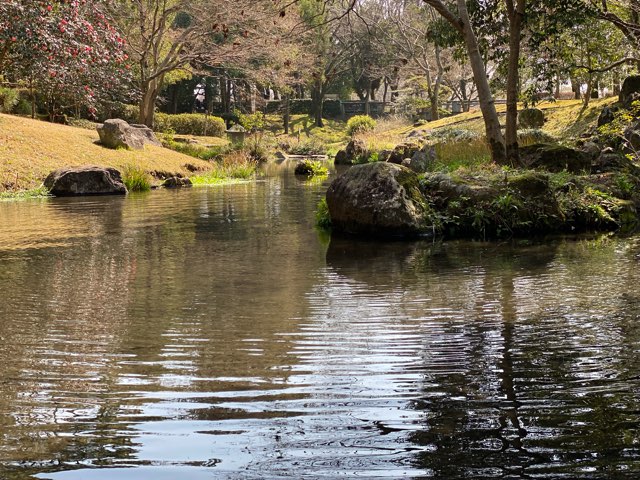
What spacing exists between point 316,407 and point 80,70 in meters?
18.8

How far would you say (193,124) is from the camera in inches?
1831

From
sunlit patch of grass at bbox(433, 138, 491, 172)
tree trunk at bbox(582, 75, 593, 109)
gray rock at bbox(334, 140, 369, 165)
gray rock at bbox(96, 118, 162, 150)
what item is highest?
tree trunk at bbox(582, 75, 593, 109)

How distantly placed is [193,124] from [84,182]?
25.5 meters

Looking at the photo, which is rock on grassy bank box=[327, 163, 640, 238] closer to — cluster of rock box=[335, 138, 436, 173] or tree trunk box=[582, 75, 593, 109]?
cluster of rock box=[335, 138, 436, 173]

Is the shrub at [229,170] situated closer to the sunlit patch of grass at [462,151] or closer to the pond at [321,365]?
the sunlit patch of grass at [462,151]

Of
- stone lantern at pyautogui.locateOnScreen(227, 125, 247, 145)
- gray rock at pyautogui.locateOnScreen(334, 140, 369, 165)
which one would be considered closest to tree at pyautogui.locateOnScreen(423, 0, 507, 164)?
gray rock at pyautogui.locateOnScreen(334, 140, 369, 165)

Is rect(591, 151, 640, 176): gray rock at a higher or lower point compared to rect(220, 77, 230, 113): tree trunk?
lower

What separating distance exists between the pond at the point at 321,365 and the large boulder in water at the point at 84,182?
37.2ft

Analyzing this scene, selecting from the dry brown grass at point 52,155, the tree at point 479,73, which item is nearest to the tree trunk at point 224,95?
the dry brown grass at point 52,155

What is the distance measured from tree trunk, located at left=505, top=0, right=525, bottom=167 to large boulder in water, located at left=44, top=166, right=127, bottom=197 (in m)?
11.1

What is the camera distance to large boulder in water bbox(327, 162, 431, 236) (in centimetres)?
1187

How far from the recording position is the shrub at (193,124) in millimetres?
45375

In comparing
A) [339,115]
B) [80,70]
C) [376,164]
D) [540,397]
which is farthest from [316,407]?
[339,115]

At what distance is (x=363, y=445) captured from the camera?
347cm
